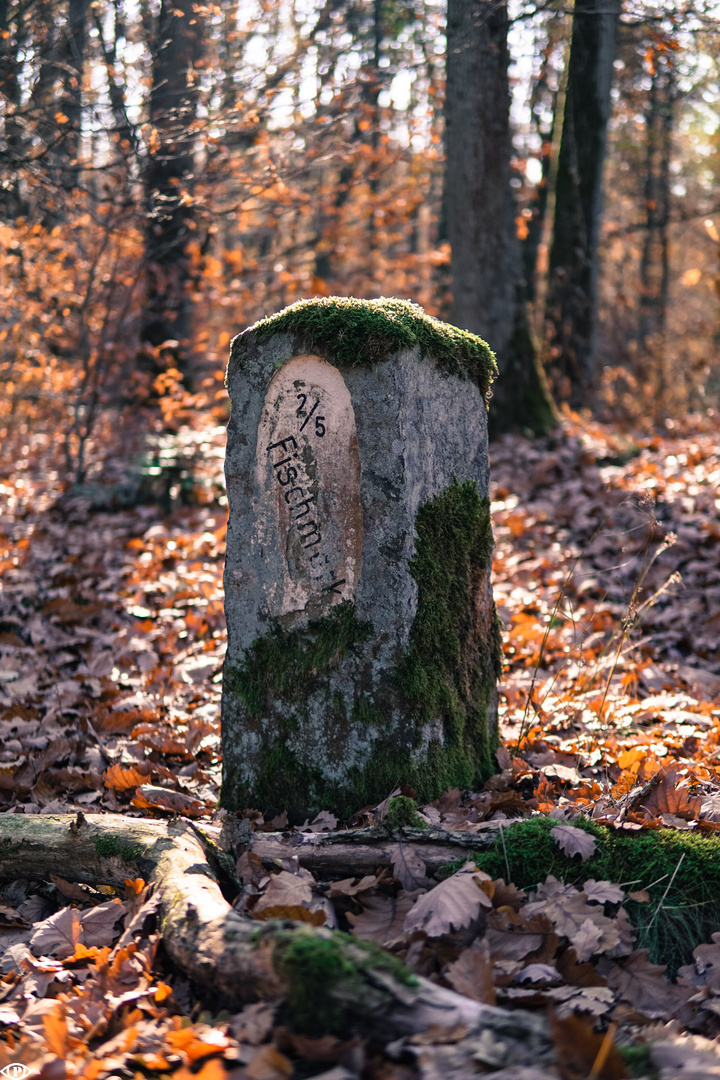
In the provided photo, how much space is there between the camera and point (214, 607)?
17.0 feet

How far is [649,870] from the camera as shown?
7.08 ft

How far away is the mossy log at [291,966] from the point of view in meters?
1.49

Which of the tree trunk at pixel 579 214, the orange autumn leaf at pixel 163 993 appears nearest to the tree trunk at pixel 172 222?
the tree trunk at pixel 579 214

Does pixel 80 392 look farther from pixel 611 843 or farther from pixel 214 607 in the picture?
pixel 611 843

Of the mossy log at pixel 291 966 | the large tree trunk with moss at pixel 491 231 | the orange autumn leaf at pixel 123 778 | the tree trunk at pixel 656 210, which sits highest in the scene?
the tree trunk at pixel 656 210

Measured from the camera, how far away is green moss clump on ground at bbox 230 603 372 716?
2631mm

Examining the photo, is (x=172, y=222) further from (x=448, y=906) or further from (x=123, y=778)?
(x=448, y=906)

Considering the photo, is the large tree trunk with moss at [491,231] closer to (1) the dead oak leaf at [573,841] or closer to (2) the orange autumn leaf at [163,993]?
(1) the dead oak leaf at [573,841]

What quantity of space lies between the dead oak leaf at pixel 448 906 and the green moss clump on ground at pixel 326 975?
318mm

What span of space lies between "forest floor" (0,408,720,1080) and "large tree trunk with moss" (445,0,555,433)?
6.31 feet

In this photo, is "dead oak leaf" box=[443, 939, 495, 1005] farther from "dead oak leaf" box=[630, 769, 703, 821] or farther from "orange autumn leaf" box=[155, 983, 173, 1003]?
"dead oak leaf" box=[630, 769, 703, 821]

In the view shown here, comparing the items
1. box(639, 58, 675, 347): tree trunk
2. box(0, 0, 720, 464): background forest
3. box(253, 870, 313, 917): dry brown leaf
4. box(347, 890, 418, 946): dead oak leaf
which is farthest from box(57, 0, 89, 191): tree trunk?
box(639, 58, 675, 347): tree trunk

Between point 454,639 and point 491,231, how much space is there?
6.05 meters

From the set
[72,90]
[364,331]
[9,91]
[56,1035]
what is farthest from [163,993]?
[9,91]
